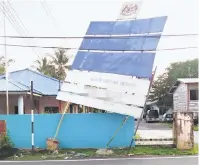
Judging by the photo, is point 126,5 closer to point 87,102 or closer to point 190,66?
point 87,102

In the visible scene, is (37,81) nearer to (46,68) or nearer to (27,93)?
(27,93)

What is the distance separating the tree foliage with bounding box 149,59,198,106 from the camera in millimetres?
49594

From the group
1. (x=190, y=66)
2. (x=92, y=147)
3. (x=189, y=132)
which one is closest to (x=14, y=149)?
(x=92, y=147)

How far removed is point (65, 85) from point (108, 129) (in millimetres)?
2699

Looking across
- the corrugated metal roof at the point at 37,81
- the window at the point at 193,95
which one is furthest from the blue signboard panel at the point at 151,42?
the window at the point at 193,95

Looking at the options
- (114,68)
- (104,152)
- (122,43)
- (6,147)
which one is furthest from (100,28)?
(6,147)

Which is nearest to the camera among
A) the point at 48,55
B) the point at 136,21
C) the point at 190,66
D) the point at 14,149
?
the point at 14,149

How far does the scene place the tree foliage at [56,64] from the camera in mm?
39000

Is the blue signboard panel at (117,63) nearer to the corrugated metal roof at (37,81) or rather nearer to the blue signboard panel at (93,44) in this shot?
the blue signboard panel at (93,44)

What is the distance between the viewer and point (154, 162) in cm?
1080

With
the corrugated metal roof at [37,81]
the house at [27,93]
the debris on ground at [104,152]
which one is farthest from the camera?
the corrugated metal roof at [37,81]

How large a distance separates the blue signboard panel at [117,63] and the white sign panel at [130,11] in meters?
1.54

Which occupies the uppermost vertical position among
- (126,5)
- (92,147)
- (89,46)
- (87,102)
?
(126,5)

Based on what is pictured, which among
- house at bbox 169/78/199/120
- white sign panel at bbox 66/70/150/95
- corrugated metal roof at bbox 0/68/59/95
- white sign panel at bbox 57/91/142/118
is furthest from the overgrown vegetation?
house at bbox 169/78/199/120
